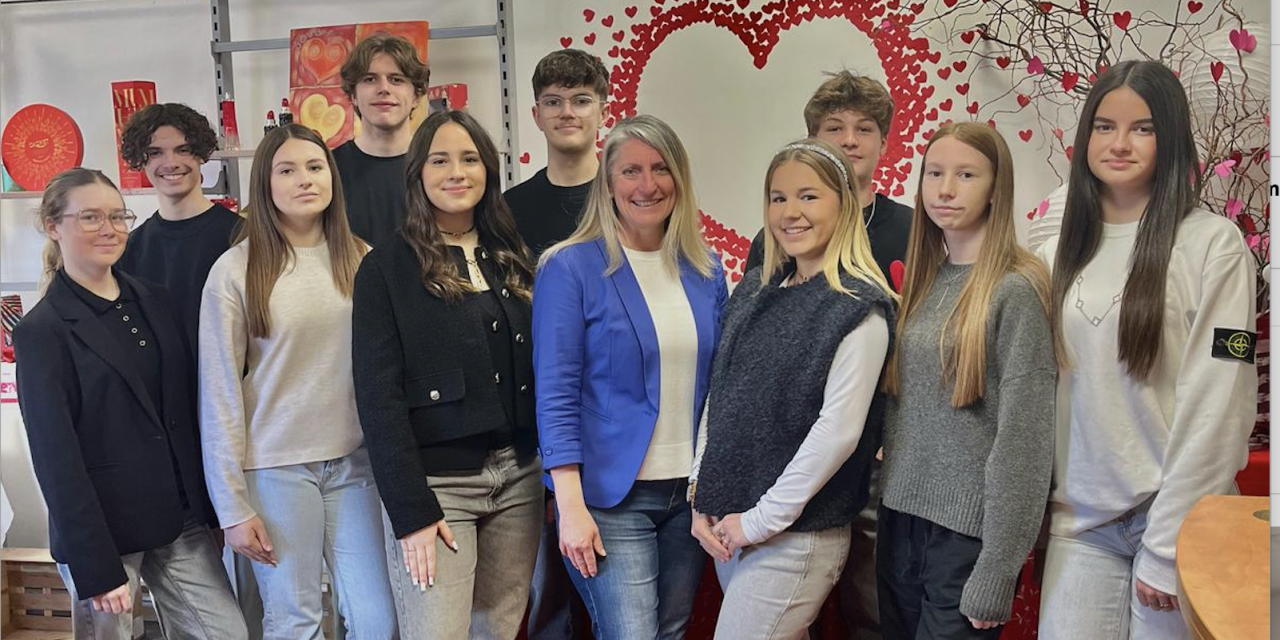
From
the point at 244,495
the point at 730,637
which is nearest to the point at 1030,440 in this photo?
the point at 730,637

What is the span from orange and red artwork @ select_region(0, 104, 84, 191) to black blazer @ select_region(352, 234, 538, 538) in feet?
3.97

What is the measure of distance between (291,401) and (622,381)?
0.77 meters

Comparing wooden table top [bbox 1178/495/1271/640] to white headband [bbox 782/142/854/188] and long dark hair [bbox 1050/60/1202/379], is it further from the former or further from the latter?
white headband [bbox 782/142/854/188]

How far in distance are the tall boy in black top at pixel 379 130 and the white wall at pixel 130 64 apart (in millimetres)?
103

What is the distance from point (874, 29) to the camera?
8.64ft

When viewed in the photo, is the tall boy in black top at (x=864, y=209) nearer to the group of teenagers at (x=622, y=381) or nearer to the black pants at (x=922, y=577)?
the group of teenagers at (x=622, y=381)

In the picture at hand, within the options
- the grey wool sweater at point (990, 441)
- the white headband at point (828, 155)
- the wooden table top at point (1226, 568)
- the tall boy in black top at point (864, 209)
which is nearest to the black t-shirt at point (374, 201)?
the tall boy in black top at point (864, 209)

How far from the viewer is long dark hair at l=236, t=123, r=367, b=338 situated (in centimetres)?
231

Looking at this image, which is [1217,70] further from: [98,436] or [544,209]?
[98,436]

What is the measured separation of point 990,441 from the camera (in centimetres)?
188

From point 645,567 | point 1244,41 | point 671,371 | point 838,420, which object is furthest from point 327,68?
point 1244,41

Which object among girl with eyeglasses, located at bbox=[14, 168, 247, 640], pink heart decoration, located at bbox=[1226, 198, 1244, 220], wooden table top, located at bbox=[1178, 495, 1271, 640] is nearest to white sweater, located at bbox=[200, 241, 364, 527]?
girl with eyeglasses, located at bbox=[14, 168, 247, 640]

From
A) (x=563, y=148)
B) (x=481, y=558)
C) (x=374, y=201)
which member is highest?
(x=563, y=148)

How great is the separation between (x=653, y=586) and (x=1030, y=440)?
0.84 metres
